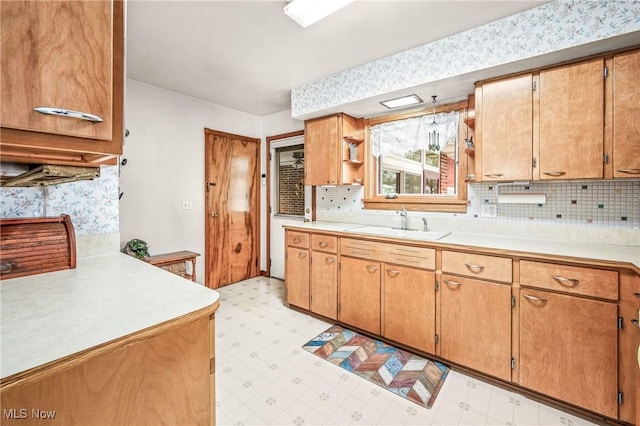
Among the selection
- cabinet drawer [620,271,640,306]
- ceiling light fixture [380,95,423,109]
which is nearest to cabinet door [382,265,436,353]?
cabinet drawer [620,271,640,306]

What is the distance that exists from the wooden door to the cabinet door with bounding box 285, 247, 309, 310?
120 cm

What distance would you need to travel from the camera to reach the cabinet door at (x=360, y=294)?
246 cm

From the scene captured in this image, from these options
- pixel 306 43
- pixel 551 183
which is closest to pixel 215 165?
pixel 306 43

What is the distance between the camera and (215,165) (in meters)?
3.76

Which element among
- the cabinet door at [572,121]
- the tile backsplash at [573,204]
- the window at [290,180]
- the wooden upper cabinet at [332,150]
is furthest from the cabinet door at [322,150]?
the cabinet door at [572,121]

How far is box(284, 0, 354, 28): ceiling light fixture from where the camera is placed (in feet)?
5.64

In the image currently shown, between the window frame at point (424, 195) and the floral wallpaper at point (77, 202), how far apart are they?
90.3 inches

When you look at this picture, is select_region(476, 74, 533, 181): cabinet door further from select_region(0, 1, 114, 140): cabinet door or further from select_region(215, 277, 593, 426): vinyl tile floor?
select_region(0, 1, 114, 140): cabinet door

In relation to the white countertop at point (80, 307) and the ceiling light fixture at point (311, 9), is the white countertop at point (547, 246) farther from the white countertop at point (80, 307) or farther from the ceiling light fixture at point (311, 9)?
the white countertop at point (80, 307)

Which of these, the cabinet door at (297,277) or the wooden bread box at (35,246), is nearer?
the wooden bread box at (35,246)

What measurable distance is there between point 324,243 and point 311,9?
1.84 meters

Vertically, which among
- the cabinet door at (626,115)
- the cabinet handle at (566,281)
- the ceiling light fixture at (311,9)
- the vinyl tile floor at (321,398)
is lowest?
the vinyl tile floor at (321,398)

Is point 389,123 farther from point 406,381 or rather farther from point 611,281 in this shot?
point 406,381

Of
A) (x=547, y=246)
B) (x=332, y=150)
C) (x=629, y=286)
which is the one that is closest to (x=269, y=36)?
(x=332, y=150)
